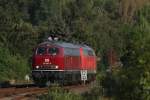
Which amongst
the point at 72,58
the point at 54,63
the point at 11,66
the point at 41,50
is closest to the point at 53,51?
the point at 41,50

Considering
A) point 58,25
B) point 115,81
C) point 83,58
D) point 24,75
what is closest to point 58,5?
point 58,25

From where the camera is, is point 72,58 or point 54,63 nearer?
point 54,63

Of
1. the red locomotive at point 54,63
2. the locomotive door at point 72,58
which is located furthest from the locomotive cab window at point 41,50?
the locomotive door at point 72,58

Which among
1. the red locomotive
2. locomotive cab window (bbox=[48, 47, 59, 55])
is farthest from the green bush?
locomotive cab window (bbox=[48, 47, 59, 55])

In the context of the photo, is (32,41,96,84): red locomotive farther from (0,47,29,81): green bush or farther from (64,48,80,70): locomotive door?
(0,47,29,81): green bush

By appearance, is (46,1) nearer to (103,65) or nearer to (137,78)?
(103,65)

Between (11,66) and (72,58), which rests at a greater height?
(72,58)

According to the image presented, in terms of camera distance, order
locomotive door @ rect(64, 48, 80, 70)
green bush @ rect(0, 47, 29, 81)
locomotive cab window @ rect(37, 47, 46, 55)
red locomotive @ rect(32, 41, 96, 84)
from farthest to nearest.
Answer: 1. green bush @ rect(0, 47, 29, 81)
2. locomotive door @ rect(64, 48, 80, 70)
3. locomotive cab window @ rect(37, 47, 46, 55)
4. red locomotive @ rect(32, 41, 96, 84)

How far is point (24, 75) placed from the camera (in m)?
51.4

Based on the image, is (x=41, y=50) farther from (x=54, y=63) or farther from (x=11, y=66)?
(x=11, y=66)

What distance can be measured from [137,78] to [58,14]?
5720 cm

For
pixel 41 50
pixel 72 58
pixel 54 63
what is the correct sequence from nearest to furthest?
pixel 54 63
pixel 41 50
pixel 72 58

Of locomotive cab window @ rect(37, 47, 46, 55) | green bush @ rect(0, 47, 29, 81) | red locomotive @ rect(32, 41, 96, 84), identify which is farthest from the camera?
green bush @ rect(0, 47, 29, 81)

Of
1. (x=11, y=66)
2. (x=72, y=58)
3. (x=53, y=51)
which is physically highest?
(x=53, y=51)
